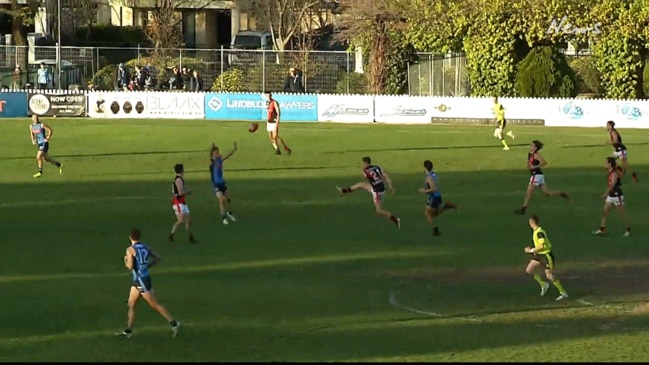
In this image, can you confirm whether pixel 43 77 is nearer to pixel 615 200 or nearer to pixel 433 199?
pixel 433 199

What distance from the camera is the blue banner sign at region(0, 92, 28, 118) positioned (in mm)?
52938

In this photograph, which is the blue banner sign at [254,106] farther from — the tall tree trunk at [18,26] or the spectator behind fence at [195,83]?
the tall tree trunk at [18,26]

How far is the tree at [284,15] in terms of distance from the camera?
253 ft

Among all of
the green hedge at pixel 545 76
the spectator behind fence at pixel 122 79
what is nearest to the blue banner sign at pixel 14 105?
the spectator behind fence at pixel 122 79

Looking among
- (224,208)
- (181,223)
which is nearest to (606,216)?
(224,208)

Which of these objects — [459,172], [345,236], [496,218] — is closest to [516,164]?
[459,172]

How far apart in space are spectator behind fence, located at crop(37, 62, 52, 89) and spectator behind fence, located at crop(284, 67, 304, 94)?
38.2ft

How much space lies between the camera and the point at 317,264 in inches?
882

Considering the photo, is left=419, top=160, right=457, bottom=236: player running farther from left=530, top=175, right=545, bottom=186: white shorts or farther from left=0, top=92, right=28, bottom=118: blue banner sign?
left=0, top=92, right=28, bottom=118: blue banner sign

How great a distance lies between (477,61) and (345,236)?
36.0 m

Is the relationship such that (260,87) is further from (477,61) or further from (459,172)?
(459,172)

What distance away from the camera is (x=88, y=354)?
15.8 m

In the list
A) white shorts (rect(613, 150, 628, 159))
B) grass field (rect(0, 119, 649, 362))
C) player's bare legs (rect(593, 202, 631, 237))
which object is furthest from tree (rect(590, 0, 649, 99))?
player's bare legs (rect(593, 202, 631, 237))

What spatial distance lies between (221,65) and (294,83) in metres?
6.31
